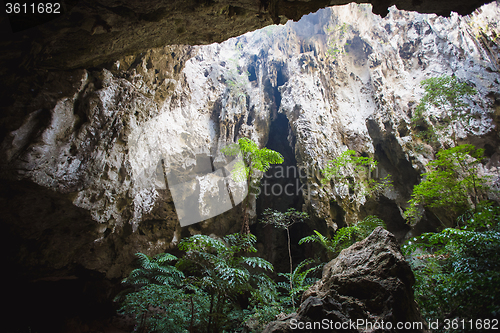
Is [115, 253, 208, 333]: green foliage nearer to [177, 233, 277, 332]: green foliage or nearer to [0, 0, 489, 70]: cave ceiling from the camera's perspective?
[177, 233, 277, 332]: green foliage

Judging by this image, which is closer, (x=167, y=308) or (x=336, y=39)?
(x=167, y=308)

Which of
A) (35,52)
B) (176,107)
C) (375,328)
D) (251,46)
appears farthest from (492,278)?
(251,46)

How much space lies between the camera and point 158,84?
6.50 meters

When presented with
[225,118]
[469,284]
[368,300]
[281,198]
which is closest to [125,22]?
[368,300]

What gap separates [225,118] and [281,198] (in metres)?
5.11

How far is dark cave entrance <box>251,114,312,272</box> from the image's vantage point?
30.4 ft

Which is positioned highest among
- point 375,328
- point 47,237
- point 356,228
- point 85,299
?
point 47,237

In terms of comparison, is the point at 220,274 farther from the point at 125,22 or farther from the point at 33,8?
the point at 33,8

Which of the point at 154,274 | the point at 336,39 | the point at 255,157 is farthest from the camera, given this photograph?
the point at 336,39

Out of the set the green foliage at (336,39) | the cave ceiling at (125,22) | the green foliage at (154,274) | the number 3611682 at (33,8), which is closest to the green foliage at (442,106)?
the green foliage at (336,39)

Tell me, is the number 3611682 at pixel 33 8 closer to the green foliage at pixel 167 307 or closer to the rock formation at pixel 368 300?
the green foliage at pixel 167 307

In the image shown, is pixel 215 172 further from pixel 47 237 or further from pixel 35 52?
pixel 35 52

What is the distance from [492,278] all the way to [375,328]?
121cm

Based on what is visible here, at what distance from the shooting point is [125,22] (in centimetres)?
352
